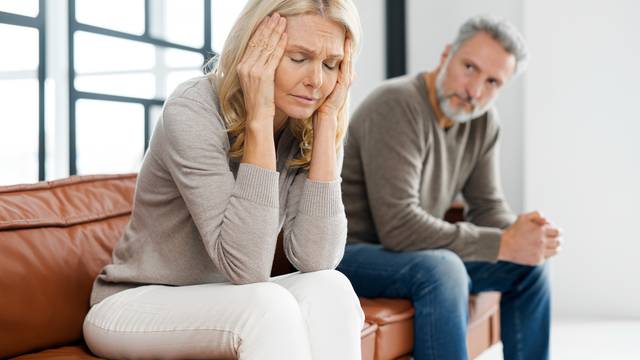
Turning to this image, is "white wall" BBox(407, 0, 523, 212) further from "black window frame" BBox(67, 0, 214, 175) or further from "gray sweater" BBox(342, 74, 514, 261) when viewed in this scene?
"black window frame" BBox(67, 0, 214, 175)

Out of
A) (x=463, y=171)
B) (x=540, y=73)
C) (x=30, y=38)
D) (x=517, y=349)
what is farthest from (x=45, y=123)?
(x=540, y=73)

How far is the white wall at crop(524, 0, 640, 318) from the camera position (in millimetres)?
3895

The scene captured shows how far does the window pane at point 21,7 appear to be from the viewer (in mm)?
2289

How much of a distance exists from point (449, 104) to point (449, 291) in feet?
2.24

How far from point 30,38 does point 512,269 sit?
5.38ft

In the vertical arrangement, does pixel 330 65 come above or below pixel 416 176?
above

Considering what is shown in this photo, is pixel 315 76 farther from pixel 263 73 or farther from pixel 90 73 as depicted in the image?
pixel 90 73

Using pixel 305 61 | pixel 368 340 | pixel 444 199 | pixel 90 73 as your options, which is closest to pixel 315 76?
pixel 305 61

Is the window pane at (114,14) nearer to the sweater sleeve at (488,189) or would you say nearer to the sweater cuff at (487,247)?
the sweater sleeve at (488,189)

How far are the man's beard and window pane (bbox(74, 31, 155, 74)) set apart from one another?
1.08 m

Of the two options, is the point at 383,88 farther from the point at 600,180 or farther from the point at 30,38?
the point at 600,180

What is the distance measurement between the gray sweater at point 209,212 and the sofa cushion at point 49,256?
12 cm

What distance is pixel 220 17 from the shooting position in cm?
326

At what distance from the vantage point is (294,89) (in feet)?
5.57
